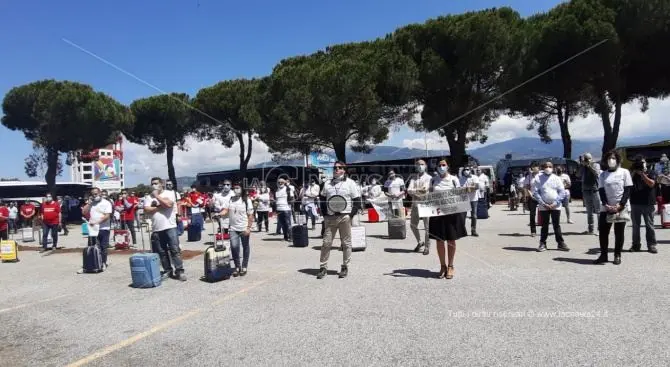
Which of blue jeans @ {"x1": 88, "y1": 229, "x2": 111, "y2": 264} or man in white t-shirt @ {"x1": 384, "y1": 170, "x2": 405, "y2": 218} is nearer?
blue jeans @ {"x1": 88, "y1": 229, "x2": 111, "y2": 264}

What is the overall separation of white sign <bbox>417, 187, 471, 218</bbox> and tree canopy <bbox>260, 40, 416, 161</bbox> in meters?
23.5

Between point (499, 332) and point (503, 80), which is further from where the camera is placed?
point (503, 80)

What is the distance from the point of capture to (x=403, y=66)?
100 feet

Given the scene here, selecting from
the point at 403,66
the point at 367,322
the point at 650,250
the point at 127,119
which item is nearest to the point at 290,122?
the point at 403,66

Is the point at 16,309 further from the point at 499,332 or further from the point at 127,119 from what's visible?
the point at 127,119

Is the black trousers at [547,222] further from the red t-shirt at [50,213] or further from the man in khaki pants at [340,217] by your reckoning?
the red t-shirt at [50,213]

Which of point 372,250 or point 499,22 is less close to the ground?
point 499,22

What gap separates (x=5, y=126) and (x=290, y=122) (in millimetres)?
19762

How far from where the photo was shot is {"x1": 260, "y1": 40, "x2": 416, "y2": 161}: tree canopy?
101ft

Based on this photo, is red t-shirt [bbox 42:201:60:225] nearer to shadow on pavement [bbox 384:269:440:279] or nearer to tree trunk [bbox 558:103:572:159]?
shadow on pavement [bbox 384:269:440:279]

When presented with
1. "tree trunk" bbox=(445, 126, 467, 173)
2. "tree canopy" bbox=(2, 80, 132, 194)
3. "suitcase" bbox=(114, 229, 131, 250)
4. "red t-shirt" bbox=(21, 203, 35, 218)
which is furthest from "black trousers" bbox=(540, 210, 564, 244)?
"tree canopy" bbox=(2, 80, 132, 194)

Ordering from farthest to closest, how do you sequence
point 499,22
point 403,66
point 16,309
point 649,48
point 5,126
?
point 5,126
point 403,66
point 499,22
point 649,48
point 16,309

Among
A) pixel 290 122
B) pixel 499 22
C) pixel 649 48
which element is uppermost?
pixel 499 22

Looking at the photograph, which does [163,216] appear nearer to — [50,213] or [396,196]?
[396,196]
